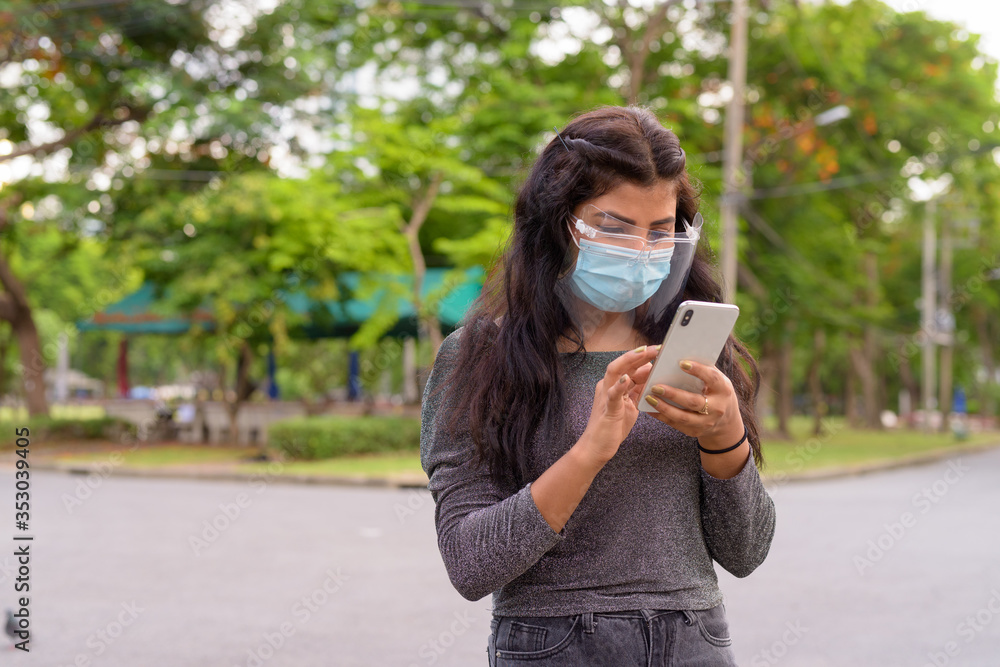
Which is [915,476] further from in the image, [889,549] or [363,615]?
[363,615]

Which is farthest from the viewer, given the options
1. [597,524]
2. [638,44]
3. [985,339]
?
[985,339]

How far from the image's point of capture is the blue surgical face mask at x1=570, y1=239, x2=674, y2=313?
163 cm

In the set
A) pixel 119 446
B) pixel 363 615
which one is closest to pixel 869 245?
pixel 119 446

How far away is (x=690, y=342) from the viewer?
1.46m

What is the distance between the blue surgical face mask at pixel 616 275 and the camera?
1.63 m

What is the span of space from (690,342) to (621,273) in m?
0.23

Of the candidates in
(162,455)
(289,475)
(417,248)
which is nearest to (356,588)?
(289,475)

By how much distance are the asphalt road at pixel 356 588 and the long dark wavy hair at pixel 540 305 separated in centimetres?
387

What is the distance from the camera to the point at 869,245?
23594 millimetres

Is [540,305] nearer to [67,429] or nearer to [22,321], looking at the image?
[67,429]

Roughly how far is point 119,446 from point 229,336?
430 centimetres

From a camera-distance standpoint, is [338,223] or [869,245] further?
[869,245]

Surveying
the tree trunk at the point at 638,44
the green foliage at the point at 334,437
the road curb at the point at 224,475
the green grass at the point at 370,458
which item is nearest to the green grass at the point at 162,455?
the green grass at the point at 370,458

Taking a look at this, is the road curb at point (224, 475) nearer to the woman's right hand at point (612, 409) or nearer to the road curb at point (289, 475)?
the road curb at point (289, 475)
